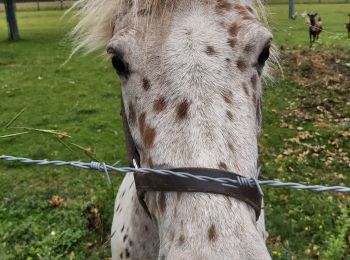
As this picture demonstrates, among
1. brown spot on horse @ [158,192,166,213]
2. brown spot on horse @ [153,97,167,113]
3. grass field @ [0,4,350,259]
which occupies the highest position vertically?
brown spot on horse @ [153,97,167,113]

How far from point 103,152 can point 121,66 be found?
213 inches

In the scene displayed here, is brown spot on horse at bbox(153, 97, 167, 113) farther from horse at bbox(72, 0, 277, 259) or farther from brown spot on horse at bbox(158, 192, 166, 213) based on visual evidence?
brown spot on horse at bbox(158, 192, 166, 213)

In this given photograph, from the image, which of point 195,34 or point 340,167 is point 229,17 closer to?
point 195,34

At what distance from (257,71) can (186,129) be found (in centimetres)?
53

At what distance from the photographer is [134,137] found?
1.92m

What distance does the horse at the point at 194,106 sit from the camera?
1.40 m

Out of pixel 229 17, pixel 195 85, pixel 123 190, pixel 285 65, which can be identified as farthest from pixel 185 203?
pixel 285 65

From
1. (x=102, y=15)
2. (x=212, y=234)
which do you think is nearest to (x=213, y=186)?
(x=212, y=234)

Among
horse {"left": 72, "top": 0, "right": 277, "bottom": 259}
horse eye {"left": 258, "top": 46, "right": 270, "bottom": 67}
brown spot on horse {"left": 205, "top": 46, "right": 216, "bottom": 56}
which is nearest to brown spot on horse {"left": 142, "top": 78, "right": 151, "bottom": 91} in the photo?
horse {"left": 72, "top": 0, "right": 277, "bottom": 259}

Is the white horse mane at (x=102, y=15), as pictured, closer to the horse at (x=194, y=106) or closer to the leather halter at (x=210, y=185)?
the horse at (x=194, y=106)

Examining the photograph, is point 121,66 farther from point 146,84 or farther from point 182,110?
point 182,110

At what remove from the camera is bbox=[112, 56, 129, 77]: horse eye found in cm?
186

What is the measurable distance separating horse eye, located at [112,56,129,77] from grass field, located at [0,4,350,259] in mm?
815

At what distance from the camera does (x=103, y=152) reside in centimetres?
718
